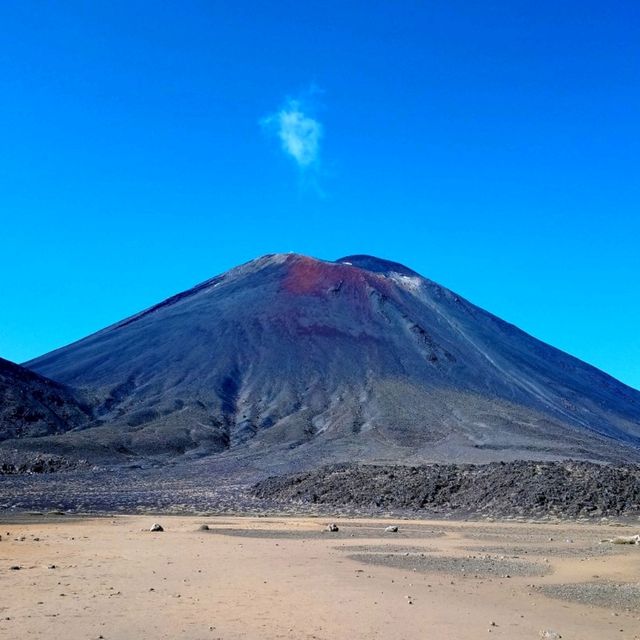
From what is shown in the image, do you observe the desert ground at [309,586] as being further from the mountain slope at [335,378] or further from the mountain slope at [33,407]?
the mountain slope at [33,407]

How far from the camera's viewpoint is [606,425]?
361 ft

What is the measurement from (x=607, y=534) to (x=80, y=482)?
41585 mm

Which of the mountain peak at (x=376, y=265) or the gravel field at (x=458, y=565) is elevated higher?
the mountain peak at (x=376, y=265)

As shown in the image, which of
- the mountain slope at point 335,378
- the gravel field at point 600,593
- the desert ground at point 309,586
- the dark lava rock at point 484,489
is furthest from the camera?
the mountain slope at point 335,378

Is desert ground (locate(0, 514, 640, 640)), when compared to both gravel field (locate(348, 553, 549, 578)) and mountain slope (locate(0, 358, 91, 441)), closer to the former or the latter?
gravel field (locate(348, 553, 549, 578))

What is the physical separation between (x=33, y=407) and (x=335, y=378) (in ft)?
142

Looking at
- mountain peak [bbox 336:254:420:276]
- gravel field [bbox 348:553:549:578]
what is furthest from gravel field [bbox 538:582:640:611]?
mountain peak [bbox 336:254:420:276]

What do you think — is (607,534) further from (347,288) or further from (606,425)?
(347,288)

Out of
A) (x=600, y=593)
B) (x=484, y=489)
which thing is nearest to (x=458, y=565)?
(x=600, y=593)

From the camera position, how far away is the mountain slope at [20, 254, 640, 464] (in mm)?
82125

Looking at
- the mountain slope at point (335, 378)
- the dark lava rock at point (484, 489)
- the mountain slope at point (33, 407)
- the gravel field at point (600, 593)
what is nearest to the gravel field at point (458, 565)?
the gravel field at point (600, 593)

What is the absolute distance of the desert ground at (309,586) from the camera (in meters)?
9.98

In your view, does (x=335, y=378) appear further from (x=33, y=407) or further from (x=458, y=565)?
(x=458, y=565)

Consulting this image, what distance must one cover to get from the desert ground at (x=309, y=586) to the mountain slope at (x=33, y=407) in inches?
2465
